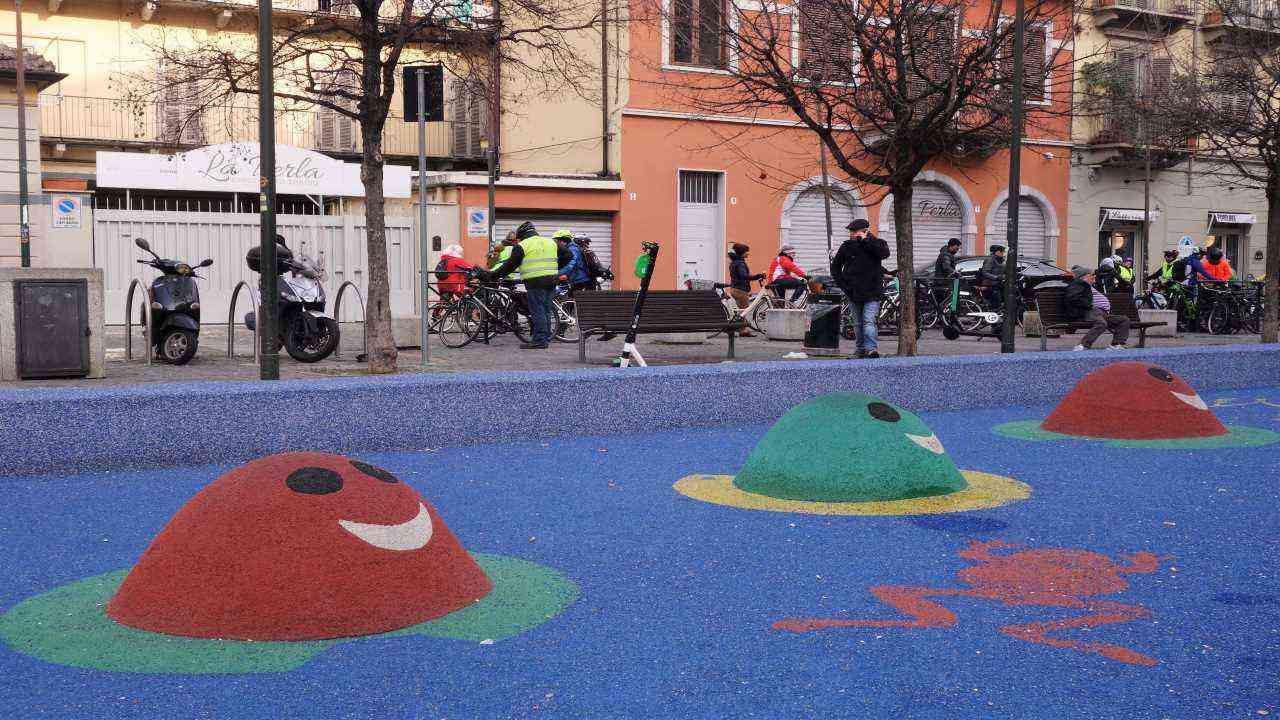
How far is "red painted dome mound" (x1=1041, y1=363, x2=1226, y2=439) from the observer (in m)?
9.39

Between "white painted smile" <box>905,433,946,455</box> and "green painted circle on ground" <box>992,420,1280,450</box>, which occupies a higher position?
"white painted smile" <box>905,433,946,455</box>

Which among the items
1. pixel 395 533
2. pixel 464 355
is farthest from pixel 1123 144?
pixel 395 533

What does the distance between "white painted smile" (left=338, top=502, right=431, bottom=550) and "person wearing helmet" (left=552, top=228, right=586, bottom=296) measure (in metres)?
14.6

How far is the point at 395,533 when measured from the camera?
175 inches

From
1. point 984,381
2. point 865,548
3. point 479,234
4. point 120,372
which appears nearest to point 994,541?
point 865,548

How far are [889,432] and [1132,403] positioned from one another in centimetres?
335

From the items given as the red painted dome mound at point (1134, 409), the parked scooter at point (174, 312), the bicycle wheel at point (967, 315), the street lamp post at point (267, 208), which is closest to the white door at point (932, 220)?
the bicycle wheel at point (967, 315)

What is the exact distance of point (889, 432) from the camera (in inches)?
277

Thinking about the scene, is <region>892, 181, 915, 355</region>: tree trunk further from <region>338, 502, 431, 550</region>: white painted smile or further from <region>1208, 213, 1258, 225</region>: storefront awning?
<region>1208, 213, 1258, 225</region>: storefront awning

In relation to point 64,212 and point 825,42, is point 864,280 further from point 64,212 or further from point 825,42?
point 64,212

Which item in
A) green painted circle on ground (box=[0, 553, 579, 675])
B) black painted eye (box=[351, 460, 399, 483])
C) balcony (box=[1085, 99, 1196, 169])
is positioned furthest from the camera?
balcony (box=[1085, 99, 1196, 169])

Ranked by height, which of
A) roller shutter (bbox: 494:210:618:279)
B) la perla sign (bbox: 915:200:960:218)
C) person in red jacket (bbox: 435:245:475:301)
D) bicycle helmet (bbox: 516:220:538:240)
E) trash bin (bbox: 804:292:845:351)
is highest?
la perla sign (bbox: 915:200:960:218)

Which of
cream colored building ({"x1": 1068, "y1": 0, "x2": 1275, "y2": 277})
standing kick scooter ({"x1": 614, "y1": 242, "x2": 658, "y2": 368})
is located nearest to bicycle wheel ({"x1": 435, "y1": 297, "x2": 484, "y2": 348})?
standing kick scooter ({"x1": 614, "y1": 242, "x2": 658, "y2": 368})

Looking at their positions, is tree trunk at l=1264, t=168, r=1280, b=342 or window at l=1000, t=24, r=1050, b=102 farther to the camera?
tree trunk at l=1264, t=168, r=1280, b=342
